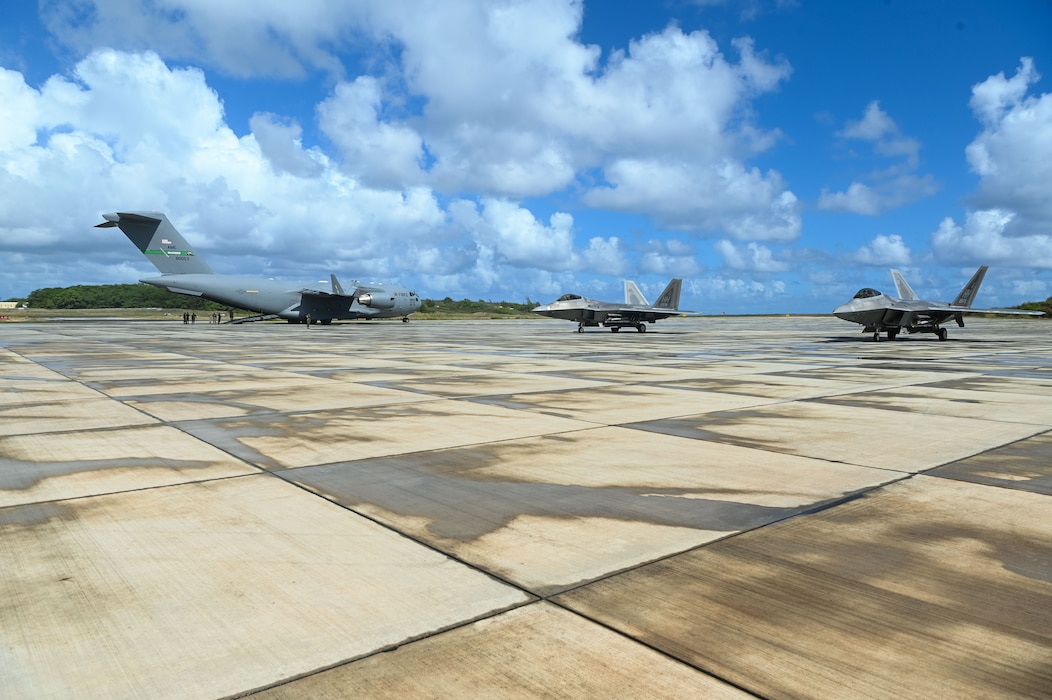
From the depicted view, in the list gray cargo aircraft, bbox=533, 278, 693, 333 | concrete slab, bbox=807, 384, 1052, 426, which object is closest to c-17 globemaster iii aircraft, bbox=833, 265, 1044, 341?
gray cargo aircraft, bbox=533, 278, 693, 333

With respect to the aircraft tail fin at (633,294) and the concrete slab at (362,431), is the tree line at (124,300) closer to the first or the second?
the aircraft tail fin at (633,294)

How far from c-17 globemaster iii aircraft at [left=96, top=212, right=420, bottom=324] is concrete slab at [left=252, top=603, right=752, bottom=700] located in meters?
50.2

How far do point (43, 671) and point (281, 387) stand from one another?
9.73 metres

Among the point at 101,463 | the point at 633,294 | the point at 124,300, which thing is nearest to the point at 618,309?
the point at 633,294

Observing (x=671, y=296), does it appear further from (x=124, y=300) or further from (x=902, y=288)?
(x=124, y=300)

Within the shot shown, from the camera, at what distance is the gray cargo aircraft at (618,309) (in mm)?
40219

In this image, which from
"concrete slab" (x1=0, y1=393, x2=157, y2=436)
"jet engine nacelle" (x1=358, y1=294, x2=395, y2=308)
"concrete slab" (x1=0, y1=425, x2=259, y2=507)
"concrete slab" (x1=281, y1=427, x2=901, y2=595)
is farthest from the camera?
"jet engine nacelle" (x1=358, y1=294, x2=395, y2=308)

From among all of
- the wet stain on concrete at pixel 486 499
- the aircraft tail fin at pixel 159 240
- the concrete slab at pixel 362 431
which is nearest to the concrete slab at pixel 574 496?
the wet stain on concrete at pixel 486 499

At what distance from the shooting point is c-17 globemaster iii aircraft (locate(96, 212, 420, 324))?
49.5m

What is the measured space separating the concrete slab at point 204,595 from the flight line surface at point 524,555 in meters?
0.01

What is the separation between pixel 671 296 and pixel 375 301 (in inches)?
903

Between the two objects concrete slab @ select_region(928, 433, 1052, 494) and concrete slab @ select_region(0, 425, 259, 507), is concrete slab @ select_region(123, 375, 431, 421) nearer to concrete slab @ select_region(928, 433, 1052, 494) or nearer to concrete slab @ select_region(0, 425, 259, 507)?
concrete slab @ select_region(0, 425, 259, 507)

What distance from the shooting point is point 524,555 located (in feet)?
12.1

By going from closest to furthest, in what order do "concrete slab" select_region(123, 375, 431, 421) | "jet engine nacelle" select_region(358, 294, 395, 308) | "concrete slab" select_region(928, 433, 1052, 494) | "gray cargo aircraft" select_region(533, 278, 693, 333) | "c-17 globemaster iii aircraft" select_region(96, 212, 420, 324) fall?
"concrete slab" select_region(928, 433, 1052, 494)
"concrete slab" select_region(123, 375, 431, 421)
"gray cargo aircraft" select_region(533, 278, 693, 333)
"c-17 globemaster iii aircraft" select_region(96, 212, 420, 324)
"jet engine nacelle" select_region(358, 294, 395, 308)
